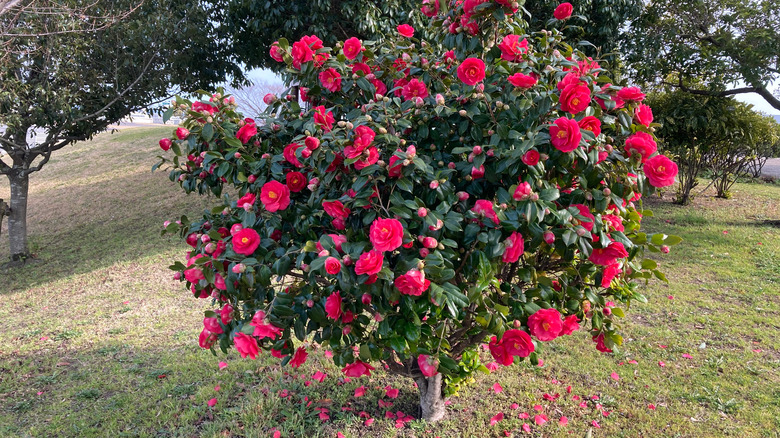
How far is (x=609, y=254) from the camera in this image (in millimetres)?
1654

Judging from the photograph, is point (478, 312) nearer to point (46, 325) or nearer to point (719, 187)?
point (46, 325)

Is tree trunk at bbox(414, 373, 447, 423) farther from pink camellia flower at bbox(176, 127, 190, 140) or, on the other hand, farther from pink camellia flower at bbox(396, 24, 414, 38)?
pink camellia flower at bbox(396, 24, 414, 38)

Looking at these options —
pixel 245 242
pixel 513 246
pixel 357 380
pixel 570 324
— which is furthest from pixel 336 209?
pixel 357 380

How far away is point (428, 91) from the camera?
1.99 metres

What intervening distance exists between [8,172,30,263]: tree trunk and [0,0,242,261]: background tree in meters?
0.01

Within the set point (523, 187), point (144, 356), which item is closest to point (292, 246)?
point (523, 187)

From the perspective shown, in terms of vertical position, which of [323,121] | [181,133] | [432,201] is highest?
[323,121]

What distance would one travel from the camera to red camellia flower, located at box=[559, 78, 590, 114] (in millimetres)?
1523

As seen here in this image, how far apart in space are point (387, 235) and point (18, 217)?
8418 millimetres

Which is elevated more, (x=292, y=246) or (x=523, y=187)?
(x=523, y=187)

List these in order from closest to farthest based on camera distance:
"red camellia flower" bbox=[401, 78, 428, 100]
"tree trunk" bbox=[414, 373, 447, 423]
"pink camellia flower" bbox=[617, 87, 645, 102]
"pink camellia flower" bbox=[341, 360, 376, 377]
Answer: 1. "pink camellia flower" bbox=[617, 87, 645, 102]
2. "pink camellia flower" bbox=[341, 360, 376, 377]
3. "red camellia flower" bbox=[401, 78, 428, 100]
4. "tree trunk" bbox=[414, 373, 447, 423]

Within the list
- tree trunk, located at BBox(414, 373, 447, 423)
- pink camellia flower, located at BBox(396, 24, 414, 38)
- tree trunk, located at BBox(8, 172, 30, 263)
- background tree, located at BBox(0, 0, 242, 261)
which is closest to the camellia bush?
pink camellia flower, located at BBox(396, 24, 414, 38)

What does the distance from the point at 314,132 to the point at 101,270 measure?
6153 millimetres

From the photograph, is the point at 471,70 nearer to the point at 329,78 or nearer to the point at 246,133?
the point at 329,78
